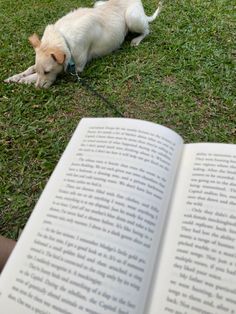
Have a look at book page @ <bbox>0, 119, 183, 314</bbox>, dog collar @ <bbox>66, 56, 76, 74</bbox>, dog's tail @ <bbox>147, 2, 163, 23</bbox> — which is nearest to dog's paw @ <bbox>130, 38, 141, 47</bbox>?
dog's tail @ <bbox>147, 2, 163, 23</bbox>

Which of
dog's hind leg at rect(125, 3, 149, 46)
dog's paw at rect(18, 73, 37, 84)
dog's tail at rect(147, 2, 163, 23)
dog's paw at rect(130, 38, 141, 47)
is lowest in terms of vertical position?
dog's paw at rect(18, 73, 37, 84)

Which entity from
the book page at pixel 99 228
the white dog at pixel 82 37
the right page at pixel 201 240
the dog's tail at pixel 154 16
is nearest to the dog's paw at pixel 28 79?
the white dog at pixel 82 37

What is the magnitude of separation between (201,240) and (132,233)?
20 cm

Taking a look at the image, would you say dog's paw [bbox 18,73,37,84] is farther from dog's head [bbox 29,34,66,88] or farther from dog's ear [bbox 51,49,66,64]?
dog's ear [bbox 51,49,66,64]

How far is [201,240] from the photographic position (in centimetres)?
Answer: 109

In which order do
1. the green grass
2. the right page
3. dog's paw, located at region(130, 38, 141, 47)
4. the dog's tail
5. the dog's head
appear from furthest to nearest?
the dog's tail
dog's paw, located at region(130, 38, 141, 47)
the dog's head
the green grass
the right page

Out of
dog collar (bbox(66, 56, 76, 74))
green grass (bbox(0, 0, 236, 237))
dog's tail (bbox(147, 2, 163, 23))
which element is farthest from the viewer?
dog's tail (bbox(147, 2, 163, 23))

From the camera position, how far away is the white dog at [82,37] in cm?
303

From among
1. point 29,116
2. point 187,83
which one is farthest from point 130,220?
point 187,83

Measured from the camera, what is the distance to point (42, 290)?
102cm

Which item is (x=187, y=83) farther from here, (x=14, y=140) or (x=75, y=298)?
(x=75, y=298)

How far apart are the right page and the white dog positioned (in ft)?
6.58

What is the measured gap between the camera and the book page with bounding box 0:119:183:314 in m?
1.00

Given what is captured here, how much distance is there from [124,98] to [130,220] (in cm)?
184
